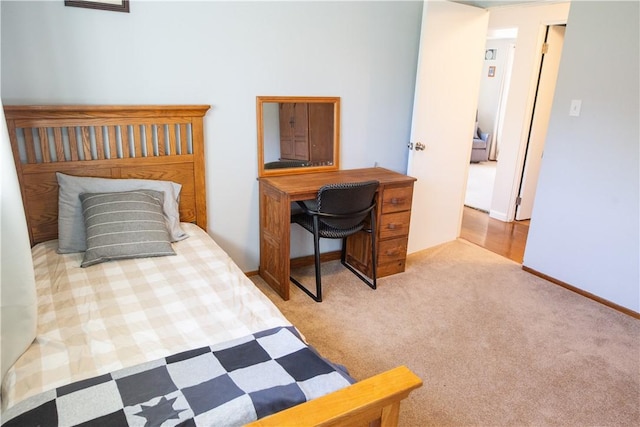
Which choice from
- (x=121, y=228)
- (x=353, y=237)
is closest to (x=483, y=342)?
(x=353, y=237)

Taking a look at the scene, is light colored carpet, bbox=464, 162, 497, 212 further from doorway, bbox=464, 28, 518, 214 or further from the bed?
the bed

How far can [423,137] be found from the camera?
3266mm

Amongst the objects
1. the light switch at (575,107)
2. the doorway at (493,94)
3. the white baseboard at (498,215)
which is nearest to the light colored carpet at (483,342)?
the light switch at (575,107)

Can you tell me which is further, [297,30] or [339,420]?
[297,30]

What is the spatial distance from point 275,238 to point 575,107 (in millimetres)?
2171

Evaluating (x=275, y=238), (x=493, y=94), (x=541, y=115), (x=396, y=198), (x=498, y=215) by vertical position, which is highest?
(x=493, y=94)

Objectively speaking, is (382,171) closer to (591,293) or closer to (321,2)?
(321,2)

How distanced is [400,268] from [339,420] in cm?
→ 226

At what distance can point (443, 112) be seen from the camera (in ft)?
10.9

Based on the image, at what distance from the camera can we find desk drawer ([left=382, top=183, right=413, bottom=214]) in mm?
2896

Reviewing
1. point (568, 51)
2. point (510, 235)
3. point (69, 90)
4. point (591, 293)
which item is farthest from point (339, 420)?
point (510, 235)

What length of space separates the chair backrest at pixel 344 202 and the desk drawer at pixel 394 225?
270mm

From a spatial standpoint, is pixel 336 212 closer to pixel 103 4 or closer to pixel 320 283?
pixel 320 283

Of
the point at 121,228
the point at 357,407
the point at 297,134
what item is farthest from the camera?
the point at 297,134
